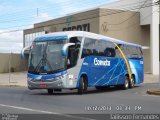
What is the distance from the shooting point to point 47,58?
74.8 ft

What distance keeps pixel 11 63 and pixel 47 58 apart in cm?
4318

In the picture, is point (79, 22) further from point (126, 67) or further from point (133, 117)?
point (133, 117)

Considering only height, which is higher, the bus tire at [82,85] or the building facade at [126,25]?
the building facade at [126,25]

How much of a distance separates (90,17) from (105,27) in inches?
104

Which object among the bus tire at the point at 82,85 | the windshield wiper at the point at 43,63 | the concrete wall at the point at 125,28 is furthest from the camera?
the concrete wall at the point at 125,28

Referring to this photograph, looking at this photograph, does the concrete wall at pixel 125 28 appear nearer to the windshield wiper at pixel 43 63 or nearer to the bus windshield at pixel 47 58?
the bus windshield at pixel 47 58

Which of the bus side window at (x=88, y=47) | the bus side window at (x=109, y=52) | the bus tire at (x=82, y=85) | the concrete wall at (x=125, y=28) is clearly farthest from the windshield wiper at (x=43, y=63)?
the concrete wall at (x=125, y=28)

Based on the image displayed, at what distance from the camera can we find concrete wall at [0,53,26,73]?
64062 mm

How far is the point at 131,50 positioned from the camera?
30.2 meters

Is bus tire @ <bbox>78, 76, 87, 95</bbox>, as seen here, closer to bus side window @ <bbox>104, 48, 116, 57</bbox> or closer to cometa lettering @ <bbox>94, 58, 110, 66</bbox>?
cometa lettering @ <bbox>94, 58, 110, 66</bbox>

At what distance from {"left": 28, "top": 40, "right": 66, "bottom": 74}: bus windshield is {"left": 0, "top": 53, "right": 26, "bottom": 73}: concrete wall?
132 feet

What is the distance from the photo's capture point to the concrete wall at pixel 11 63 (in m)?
64.1

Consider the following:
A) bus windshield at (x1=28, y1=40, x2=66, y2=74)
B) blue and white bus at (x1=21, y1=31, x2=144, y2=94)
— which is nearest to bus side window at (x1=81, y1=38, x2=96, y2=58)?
blue and white bus at (x1=21, y1=31, x2=144, y2=94)

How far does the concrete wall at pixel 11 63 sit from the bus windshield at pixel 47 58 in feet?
132
